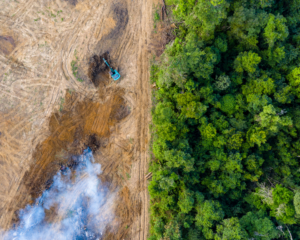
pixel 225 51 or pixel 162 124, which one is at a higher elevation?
pixel 225 51

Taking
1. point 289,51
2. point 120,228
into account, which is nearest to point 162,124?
point 120,228

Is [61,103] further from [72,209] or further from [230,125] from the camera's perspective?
[230,125]

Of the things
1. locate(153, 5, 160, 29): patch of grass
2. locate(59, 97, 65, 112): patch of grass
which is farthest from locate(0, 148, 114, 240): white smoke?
locate(153, 5, 160, 29): patch of grass

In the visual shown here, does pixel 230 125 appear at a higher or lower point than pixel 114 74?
lower

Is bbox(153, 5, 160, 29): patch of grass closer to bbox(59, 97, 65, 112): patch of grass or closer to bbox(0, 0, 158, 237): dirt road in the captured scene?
bbox(0, 0, 158, 237): dirt road

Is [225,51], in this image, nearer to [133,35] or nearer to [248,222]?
[133,35]

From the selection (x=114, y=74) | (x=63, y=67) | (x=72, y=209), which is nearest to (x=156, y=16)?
(x=114, y=74)
